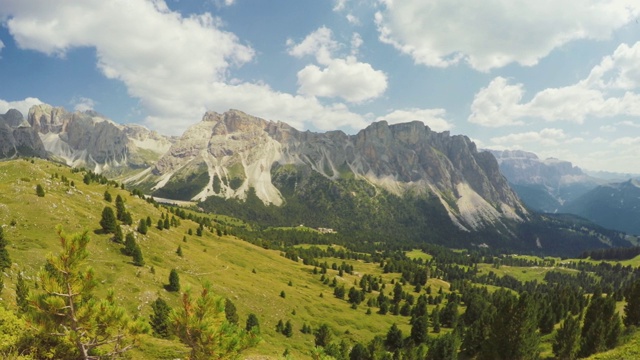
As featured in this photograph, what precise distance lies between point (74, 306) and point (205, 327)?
7844mm

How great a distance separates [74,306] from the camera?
17.8 meters

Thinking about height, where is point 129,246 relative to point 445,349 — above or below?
above

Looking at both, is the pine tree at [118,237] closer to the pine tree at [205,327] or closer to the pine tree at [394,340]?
the pine tree at [205,327]

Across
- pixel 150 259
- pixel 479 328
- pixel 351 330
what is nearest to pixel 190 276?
pixel 150 259

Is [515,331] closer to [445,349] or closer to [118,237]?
[445,349]

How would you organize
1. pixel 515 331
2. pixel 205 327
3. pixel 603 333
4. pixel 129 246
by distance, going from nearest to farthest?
pixel 205 327
pixel 515 331
pixel 603 333
pixel 129 246

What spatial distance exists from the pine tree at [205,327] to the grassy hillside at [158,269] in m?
17.7

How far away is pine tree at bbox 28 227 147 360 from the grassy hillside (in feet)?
47.2

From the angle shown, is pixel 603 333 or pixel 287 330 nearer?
pixel 603 333

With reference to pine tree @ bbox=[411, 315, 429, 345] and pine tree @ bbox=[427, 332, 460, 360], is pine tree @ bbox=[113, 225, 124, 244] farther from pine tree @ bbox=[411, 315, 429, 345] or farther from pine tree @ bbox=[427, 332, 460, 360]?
pine tree @ bbox=[411, 315, 429, 345]

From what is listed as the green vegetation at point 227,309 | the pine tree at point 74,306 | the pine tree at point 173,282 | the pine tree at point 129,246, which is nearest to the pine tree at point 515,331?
the green vegetation at point 227,309

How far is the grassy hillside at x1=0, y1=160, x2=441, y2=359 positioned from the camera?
5991 cm

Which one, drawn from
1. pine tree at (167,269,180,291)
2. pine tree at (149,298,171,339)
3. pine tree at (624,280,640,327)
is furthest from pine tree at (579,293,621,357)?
pine tree at (167,269,180,291)

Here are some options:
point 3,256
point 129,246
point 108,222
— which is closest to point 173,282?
point 129,246
